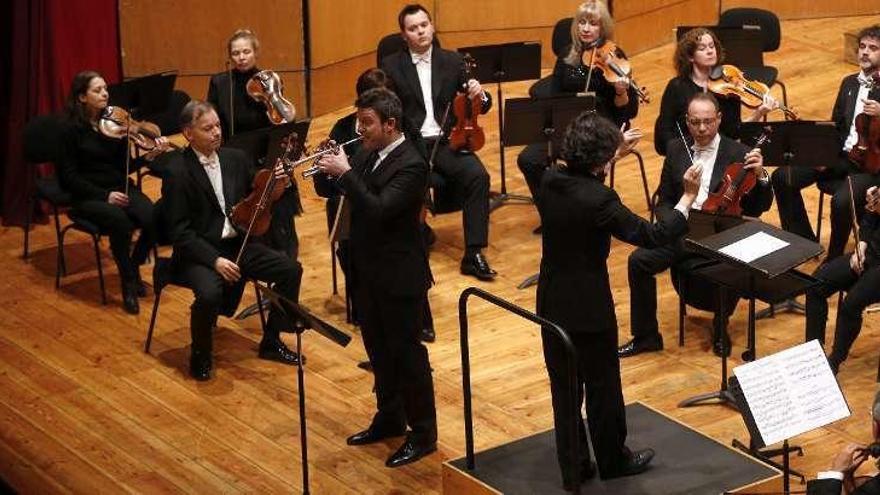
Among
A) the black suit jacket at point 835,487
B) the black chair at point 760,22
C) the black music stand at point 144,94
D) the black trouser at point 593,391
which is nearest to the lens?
the black suit jacket at point 835,487

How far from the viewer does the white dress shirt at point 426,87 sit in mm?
7828

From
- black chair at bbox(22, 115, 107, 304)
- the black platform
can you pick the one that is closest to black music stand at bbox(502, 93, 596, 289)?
the black platform

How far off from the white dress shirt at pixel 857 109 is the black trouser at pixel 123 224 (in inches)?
132

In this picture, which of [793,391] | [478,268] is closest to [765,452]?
[793,391]

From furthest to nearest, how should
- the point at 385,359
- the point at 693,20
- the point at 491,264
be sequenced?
the point at 693,20, the point at 491,264, the point at 385,359

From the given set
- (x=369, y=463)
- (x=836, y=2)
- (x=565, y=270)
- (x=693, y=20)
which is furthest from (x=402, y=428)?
(x=836, y=2)

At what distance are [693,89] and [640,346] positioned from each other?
4.68 ft

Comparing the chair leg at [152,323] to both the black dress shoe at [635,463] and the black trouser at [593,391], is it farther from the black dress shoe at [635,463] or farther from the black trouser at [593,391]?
the black dress shoe at [635,463]

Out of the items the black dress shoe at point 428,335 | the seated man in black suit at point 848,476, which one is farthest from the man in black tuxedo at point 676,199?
the seated man in black suit at point 848,476

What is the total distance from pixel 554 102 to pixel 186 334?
2064mm

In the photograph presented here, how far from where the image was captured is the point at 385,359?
19.6ft

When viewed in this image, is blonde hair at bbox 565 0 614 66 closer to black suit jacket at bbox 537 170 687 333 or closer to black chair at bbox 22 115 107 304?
black chair at bbox 22 115 107 304

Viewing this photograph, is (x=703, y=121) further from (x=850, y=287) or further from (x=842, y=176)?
(x=842, y=176)

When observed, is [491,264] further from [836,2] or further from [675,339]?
[836,2]
